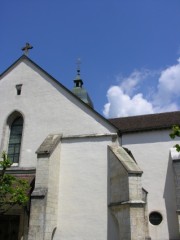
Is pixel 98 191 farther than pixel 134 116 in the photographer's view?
No

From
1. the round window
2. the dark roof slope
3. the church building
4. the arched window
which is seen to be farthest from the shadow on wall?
the arched window

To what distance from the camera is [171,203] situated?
49.1ft

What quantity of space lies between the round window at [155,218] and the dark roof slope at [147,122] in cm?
464

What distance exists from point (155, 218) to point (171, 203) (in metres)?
1.14

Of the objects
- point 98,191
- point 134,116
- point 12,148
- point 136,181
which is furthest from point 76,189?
point 134,116

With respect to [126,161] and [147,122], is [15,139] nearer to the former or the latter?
[126,161]

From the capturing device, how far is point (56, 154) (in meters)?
13.2

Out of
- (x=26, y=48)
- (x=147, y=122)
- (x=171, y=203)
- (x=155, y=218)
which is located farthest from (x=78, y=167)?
(x=26, y=48)

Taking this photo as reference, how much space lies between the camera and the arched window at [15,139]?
1453 cm

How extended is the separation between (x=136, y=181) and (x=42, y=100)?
21.4 ft

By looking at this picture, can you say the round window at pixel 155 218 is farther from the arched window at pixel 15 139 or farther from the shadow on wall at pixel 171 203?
the arched window at pixel 15 139

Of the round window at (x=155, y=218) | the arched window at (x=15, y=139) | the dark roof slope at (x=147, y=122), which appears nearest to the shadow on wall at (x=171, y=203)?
the round window at (x=155, y=218)

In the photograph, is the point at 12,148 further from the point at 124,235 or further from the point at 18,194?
the point at 124,235

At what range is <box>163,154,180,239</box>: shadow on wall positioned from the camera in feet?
47.4
